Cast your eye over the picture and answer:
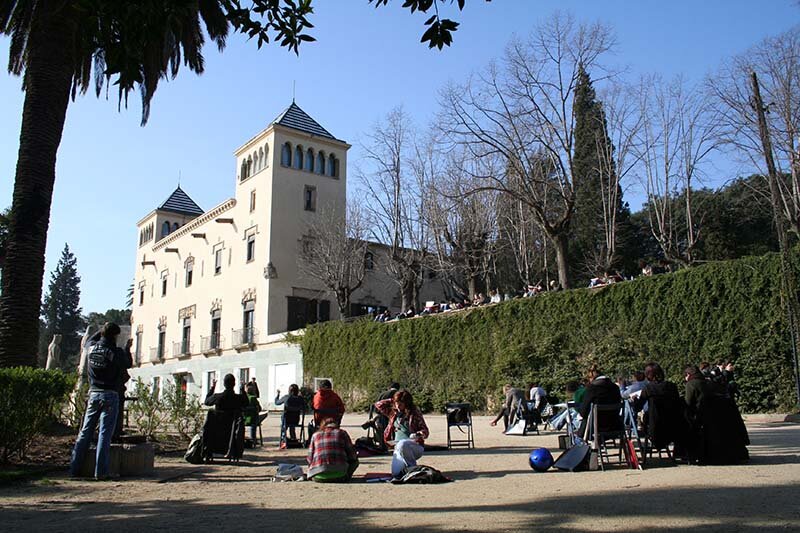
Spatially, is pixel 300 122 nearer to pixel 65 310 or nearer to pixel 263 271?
pixel 263 271

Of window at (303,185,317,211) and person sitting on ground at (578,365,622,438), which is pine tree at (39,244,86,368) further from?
person sitting on ground at (578,365,622,438)

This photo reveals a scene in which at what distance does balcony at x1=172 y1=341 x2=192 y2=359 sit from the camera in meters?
45.4

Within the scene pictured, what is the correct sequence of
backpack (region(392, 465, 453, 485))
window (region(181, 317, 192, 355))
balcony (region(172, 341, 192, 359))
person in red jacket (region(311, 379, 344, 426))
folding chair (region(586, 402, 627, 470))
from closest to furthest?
backpack (region(392, 465, 453, 485)) → folding chair (region(586, 402, 627, 470)) → person in red jacket (region(311, 379, 344, 426)) → balcony (region(172, 341, 192, 359)) → window (region(181, 317, 192, 355))

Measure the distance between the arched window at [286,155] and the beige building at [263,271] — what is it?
0.08 m

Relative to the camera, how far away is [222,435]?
9.83 meters

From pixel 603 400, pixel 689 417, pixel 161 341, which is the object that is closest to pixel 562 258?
pixel 689 417

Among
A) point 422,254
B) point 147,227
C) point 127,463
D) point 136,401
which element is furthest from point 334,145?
point 127,463

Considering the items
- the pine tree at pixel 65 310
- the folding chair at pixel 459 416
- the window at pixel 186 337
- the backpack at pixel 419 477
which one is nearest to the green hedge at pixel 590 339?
the folding chair at pixel 459 416

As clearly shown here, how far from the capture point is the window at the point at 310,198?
3950cm

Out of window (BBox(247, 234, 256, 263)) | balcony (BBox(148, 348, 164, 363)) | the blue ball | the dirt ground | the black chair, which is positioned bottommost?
the dirt ground

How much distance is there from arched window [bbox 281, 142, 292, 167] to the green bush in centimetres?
3073

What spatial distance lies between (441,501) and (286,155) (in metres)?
34.8

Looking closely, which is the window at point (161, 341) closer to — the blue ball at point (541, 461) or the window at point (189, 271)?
the window at point (189, 271)

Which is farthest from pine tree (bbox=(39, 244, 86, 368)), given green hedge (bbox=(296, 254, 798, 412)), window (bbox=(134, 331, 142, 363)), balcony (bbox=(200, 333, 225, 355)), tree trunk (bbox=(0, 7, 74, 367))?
tree trunk (bbox=(0, 7, 74, 367))
